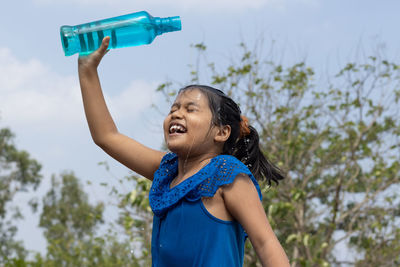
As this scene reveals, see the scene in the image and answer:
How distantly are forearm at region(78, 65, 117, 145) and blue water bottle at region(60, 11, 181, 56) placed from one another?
2.8 inches

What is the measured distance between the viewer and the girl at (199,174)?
1.46 meters

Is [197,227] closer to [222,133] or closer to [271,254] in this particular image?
[271,254]

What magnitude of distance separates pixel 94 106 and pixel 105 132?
0.09m

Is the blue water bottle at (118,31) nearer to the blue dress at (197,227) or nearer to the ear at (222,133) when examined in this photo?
the ear at (222,133)

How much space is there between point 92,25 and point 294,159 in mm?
4556

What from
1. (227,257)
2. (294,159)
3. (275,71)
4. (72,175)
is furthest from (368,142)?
(72,175)

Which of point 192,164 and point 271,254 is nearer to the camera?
point 271,254

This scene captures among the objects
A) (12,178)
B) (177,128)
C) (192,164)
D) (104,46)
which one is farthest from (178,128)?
(12,178)

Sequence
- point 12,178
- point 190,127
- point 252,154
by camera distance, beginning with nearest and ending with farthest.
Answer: point 190,127
point 252,154
point 12,178

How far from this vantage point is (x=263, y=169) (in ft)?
5.95

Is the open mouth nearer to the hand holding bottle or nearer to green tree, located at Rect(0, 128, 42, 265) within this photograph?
the hand holding bottle

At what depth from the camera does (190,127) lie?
5.17ft

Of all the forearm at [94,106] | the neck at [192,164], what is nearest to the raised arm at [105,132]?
the forearm at [94,106]

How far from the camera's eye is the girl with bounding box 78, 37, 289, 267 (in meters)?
1.46
